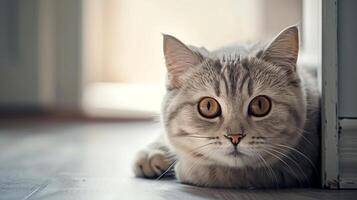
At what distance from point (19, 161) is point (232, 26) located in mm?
2531

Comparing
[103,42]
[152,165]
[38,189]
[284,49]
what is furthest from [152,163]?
[103,42]

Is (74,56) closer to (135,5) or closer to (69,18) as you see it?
(69,18)

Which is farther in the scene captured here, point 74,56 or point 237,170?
point 74,56

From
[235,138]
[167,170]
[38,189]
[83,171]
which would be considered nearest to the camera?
[235,138]

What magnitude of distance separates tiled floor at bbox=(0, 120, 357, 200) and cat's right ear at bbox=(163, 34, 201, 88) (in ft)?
0.97

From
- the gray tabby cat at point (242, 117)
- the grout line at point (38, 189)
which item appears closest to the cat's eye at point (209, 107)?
the gray tabby cat at point (242, 117)

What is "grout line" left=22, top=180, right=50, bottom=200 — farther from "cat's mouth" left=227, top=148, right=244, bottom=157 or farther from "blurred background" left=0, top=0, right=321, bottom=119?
"blurred background" left=0, top=0, right=321, bottom=119

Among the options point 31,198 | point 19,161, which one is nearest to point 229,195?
point 31,198

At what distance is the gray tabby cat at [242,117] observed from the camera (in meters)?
1.49

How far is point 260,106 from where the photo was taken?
4.98 ft

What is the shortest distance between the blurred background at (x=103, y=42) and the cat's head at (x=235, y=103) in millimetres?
1855

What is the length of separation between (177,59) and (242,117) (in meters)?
0.27

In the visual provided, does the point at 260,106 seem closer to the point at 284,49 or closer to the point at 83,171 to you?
the point at 284,49

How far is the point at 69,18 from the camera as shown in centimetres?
386
